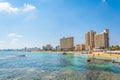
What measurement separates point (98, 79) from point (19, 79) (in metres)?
15.0

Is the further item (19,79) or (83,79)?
(19,79)

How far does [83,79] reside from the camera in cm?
3247

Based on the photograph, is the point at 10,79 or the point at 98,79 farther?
the point at 10,79

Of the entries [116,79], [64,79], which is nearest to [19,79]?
[64,79]

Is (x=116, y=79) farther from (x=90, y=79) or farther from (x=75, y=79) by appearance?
(x=75, y=79)

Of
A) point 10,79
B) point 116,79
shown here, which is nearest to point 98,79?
point 116,79

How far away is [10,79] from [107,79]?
18.4m

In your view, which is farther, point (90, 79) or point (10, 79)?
point (10, 79)

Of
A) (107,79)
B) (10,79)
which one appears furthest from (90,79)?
(10,79)

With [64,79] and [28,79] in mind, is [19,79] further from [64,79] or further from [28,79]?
[64,79]

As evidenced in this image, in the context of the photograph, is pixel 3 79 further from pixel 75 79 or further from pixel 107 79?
pixel 107 79

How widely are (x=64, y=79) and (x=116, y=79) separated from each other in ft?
32.4

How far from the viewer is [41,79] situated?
33.9 m

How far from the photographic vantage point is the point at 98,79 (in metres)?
32.4
